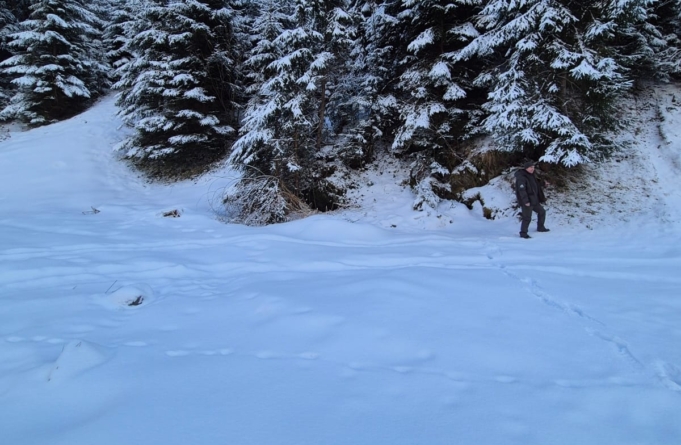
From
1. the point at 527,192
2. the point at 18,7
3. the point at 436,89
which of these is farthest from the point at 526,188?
the point at 18,7

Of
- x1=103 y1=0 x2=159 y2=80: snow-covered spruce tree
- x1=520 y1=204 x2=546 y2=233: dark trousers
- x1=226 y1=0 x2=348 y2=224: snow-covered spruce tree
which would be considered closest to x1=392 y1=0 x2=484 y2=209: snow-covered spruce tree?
x1=226 y1=0 x2=348 y2=224: snow-covered spruce tree

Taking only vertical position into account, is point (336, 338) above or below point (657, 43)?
below

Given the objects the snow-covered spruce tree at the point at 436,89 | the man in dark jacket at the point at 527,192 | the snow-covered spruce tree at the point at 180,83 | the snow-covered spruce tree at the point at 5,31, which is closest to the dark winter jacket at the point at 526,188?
the man in dark jacket at the point at 527,192

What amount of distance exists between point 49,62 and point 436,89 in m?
19.6

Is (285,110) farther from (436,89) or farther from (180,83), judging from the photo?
(180,83)

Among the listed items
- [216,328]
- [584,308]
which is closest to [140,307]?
[216,328]

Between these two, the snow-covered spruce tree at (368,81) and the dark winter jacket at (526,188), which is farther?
the snow-covered spruce tree at (368,81)

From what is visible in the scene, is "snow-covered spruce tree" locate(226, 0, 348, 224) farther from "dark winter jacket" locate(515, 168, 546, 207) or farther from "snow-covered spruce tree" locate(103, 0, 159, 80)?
"snow-covered spruce tree" locate(103, 0, 159, 80)

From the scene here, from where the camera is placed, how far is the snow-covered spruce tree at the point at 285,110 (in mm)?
8906

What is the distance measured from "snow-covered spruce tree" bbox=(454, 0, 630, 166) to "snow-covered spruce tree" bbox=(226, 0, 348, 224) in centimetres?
418

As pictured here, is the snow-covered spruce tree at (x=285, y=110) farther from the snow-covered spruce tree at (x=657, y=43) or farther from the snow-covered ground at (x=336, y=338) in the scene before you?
the snow-covered spruce tree at (x=657, y=43)

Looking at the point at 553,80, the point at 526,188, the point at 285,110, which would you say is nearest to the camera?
the point at 526,188

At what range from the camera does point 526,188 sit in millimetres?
7000

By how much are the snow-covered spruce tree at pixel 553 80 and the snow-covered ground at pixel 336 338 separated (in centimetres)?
243
